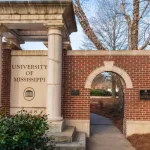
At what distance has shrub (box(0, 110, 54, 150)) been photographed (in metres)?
4.44

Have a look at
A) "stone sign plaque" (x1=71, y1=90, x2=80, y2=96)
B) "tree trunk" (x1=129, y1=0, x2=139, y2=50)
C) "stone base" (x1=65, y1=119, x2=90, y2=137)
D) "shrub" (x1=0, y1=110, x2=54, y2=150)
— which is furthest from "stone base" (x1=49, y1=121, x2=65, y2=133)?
"tree trunk" (x1=129, y1=0, x2=139, y2=50)

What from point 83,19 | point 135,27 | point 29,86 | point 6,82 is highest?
point 83,19

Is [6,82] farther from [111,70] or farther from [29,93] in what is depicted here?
[111,70]

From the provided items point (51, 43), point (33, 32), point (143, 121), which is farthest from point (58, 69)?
point (143, 121)

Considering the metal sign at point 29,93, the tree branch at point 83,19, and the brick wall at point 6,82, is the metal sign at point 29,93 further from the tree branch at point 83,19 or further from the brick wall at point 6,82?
the tree branch at point 83,19

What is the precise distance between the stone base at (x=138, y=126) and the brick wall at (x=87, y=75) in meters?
0.14

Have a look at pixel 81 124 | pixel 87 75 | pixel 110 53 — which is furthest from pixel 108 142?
pixel 110 53

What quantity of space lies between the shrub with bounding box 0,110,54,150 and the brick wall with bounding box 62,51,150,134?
15.5ft

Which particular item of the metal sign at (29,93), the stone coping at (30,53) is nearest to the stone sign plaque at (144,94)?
the stone coping at (30,53)

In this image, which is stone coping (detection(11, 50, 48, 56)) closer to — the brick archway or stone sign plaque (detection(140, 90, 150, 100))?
the brick archway

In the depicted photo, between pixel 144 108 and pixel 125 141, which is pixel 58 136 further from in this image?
pixel 144 108

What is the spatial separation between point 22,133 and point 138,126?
612 centimetres

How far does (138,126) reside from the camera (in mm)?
9656

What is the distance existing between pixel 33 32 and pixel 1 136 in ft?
23.1
